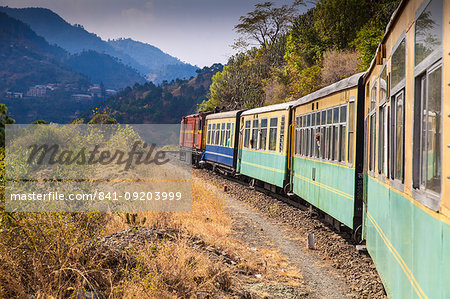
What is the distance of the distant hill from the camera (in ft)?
479

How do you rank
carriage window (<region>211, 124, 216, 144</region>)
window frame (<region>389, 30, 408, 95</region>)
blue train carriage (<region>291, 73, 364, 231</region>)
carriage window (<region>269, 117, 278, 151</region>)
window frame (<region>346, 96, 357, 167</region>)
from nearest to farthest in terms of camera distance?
window frame (<region>389, 30, 408, 95</region>) < blue train carriage (<region>291, 73, 364, 231</region>) < window frame (<region>346, 96, 357, 167</region>) < carriage window (<region>269, 117, 278, 151</region>) < carriage window (<region>211, 124, 216, 144</region>)

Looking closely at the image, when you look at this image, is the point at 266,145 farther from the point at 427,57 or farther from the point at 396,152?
the point at 427,57

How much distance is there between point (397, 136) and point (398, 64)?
0.67m

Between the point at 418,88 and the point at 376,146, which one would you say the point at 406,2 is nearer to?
the point at 418,88

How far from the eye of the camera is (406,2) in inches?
154

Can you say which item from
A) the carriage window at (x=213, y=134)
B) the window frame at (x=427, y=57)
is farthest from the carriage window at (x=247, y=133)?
the window frame at (x=427, y=57)

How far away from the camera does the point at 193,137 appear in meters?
32.5

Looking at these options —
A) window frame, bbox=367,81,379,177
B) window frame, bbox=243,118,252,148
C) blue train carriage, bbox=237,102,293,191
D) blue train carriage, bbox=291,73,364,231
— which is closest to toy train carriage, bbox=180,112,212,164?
blue train carriage, bbox=237,102,293,191

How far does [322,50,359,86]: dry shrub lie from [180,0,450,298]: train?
17289 millimetres

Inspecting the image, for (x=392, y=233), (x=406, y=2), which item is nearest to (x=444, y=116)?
(x=406, y=2)

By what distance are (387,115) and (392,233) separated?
1.32 m

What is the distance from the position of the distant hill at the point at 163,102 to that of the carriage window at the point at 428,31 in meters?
136

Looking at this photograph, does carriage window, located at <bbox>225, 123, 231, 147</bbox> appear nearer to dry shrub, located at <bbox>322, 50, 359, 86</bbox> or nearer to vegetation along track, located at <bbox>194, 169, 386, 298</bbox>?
vegetation along track, located at <bbox>194, 169, 386, 298</bbox>

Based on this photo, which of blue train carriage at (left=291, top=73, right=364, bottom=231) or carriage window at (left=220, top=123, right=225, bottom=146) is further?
carriage window at (left=220, top=123, right=225, bottom=146)
